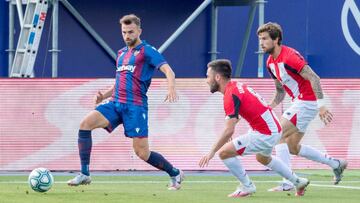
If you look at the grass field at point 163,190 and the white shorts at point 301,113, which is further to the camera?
the white shorts at point 301,113

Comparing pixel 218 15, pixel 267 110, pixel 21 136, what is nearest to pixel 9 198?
pixel 267 110

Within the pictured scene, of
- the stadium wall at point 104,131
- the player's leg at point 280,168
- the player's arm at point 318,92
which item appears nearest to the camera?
the player's leg at point 280,168

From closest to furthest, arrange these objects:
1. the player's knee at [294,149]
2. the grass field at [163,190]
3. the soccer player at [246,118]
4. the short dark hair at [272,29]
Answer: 1. the grass field at [163,190]
2. the soccer player at [246,118]
3. the short dark hair at [272,29]
4. the player's knee at [294,149]

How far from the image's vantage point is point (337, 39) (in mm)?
25094

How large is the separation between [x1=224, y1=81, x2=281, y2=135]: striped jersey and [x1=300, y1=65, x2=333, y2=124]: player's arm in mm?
551

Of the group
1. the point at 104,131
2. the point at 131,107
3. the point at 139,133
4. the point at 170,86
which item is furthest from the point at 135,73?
the point at 104,131

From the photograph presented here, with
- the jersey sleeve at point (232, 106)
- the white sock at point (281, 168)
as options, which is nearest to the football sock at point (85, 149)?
the jersey sleeve at point (232, 106)

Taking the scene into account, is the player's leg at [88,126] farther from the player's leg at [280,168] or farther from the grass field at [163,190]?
the player's leg at [280,168]

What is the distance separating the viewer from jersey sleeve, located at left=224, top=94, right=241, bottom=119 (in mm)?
12219

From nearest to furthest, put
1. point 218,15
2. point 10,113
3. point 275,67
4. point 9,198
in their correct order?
point 9,198 → point 275,67 → point 10,113 → point 218,15

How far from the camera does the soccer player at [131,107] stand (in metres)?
13.5

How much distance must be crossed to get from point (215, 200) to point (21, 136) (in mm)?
7156

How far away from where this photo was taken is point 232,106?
12.2 meters

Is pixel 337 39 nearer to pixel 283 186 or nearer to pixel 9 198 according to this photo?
pixel 283 186
